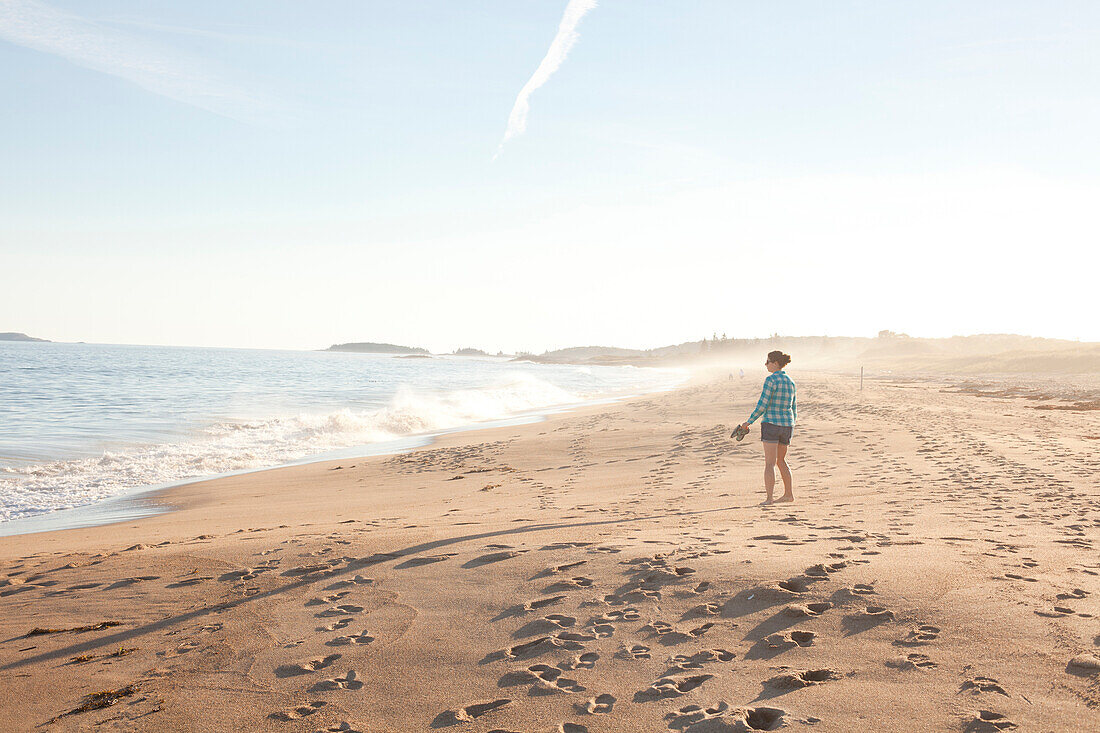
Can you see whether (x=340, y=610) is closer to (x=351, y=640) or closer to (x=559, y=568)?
(x=351, y=640)

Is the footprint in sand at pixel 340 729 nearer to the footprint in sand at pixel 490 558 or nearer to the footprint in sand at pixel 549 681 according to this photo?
the footprint in sand at pixel 549 681

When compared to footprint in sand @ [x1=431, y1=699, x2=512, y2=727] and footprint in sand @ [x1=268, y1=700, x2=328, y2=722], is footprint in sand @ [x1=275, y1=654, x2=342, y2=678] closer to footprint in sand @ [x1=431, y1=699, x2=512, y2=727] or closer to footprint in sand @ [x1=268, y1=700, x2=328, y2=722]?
footprint in sand @ [x1=268, y1=700, x2=328, y2=722]

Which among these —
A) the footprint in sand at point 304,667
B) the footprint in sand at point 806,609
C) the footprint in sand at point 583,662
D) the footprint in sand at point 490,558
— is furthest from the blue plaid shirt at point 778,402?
the footprint in sand at point 304,667

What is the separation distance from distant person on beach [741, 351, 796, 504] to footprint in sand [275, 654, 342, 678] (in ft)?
19.2

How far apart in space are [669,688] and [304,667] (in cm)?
218

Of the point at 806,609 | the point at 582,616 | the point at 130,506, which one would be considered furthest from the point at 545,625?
the point at 130,506

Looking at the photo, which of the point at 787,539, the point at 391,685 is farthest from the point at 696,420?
the point at 391,685

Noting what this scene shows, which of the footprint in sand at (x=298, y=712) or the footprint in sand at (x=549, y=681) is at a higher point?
the footprint in sand at (x=549, y=681)

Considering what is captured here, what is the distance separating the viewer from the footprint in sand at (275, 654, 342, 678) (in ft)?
12.1

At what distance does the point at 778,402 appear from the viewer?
8.12 metres

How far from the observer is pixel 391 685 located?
11.4ft

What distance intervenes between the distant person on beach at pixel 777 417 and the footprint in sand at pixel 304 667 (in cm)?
585

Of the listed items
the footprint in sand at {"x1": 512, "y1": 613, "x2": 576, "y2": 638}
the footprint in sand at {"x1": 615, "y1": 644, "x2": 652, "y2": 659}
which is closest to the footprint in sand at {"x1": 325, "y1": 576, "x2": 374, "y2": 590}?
the footprint in sand at {"x1": 512, "y1": 613, "x2": 576, "y2": 638}

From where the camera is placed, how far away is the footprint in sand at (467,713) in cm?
311
